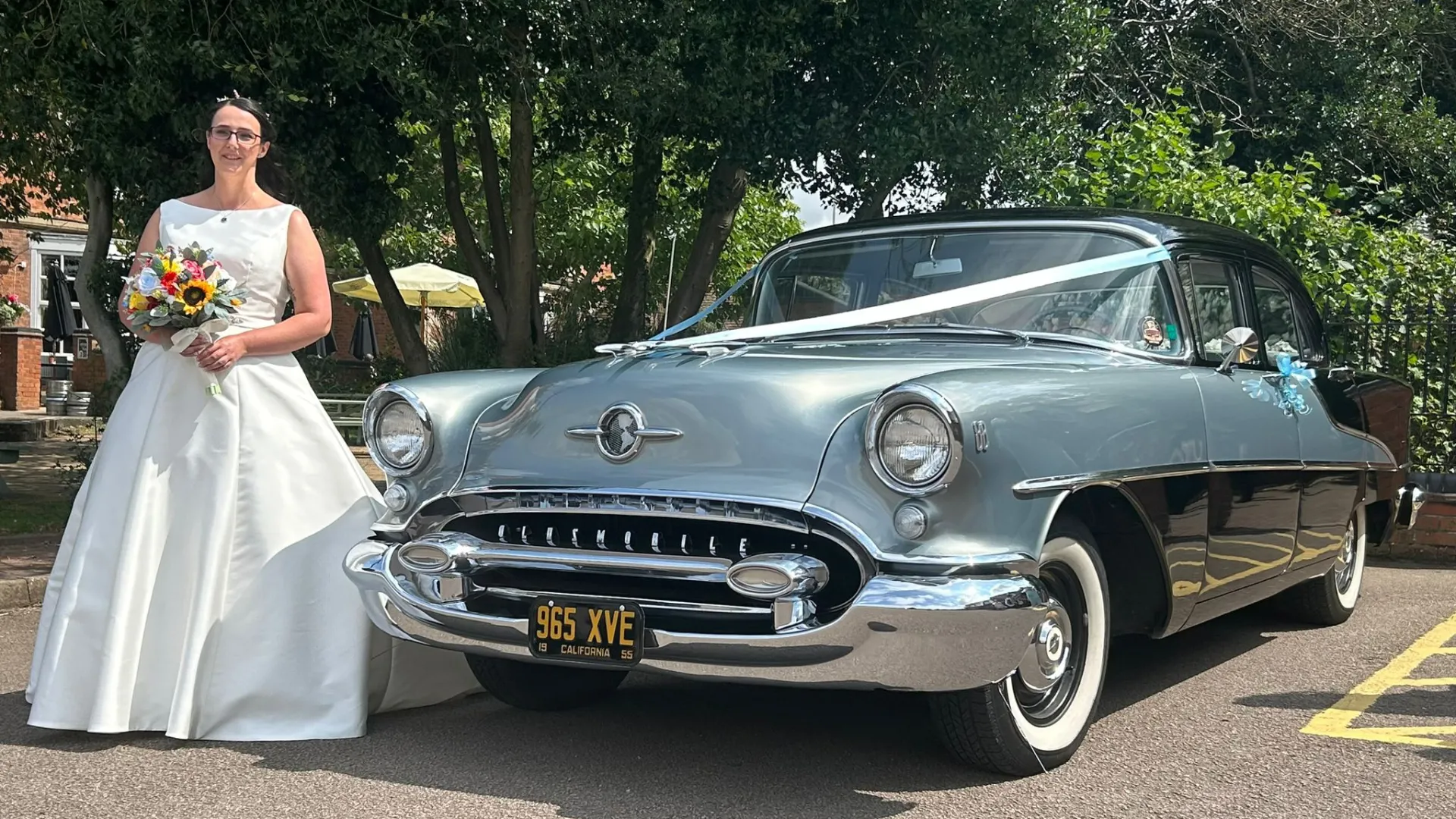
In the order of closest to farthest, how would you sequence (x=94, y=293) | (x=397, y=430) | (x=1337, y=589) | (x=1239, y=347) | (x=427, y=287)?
(x=397, y=430), (x=1239, y=347), (x=1337, y=589), (x=94, y=293), (x=427, y=287)

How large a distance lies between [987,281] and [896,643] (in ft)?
6.01

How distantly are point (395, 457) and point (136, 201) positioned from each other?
5.40 m

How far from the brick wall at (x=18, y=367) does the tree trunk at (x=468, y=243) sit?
1435cm

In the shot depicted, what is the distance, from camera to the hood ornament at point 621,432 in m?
3.77

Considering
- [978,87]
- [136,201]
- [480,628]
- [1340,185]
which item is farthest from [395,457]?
[1340,185]

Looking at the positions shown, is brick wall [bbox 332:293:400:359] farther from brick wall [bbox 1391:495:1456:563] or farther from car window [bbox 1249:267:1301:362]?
car window [bbox 1249:267:1301:362]

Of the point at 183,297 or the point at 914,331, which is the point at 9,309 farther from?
the point at 914,331

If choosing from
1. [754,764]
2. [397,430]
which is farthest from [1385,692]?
[397,430]

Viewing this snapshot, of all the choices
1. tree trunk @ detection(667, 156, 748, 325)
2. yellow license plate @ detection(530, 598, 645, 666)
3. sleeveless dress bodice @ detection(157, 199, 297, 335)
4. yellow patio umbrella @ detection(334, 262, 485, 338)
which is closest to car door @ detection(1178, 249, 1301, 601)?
yellow license plate @ detection(530, 598, 645, 666)

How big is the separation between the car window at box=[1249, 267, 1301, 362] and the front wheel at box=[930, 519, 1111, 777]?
1.89 metres

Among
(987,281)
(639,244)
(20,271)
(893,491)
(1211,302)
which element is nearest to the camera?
(893,491)

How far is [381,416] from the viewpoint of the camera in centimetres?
433

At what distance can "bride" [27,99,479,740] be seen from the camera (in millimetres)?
4234

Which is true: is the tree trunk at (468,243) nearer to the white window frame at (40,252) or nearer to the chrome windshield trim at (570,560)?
the chrome windshield trim at (570,560)
